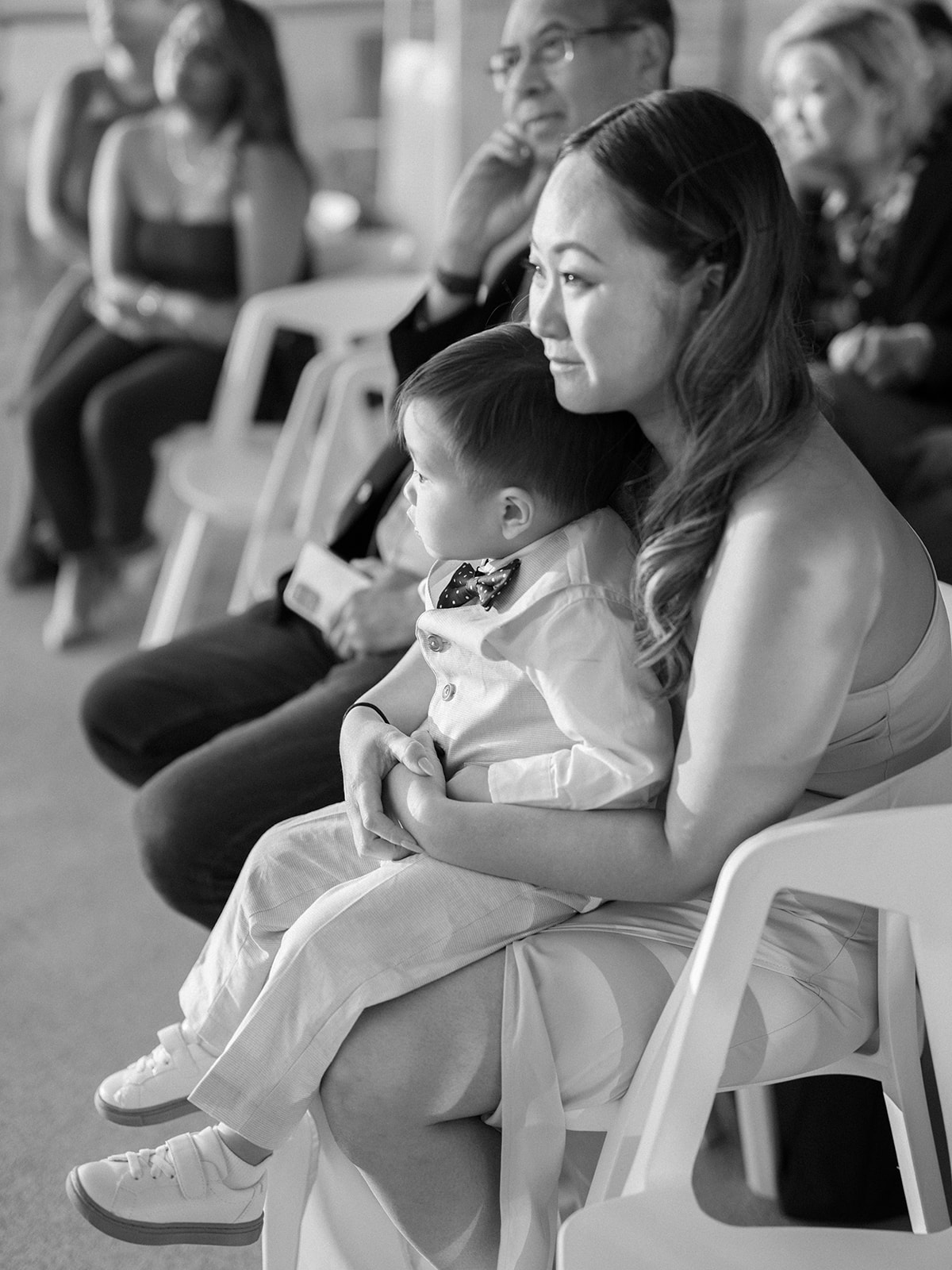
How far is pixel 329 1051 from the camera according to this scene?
43.0 inches

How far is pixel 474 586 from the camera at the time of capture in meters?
1.21

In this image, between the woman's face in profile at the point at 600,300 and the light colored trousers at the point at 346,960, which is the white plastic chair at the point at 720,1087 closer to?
the light colored trousers at the point at 346,960

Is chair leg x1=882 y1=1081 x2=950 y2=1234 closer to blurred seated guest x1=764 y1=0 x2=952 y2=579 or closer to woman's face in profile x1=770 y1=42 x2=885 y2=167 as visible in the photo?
blurred seated guest x1=764 y1=0 x2=952 y2=579

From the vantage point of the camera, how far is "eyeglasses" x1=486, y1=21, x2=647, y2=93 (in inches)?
63.6

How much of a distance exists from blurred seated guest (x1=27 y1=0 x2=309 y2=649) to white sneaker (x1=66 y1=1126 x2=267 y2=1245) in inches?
85.9

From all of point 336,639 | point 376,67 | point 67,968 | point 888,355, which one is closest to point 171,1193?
point 336,639

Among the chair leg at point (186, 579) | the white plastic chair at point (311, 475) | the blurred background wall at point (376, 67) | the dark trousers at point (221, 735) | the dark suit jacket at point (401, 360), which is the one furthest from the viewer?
the blurred background wall at point (376, 67)

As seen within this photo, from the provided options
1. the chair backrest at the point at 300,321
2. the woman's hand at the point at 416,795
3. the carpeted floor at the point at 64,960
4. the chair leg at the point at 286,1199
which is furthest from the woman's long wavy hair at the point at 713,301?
the chair backrest at the point at 300,321

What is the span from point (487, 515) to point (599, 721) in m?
0.20

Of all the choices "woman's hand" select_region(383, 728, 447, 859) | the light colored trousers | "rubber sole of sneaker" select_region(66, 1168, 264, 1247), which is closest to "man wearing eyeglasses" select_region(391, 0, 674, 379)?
"woman's hand" select_region(383, 728, 447, 859)

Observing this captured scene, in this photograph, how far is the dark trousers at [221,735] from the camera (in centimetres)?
155

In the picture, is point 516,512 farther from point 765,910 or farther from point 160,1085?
point 160,1085

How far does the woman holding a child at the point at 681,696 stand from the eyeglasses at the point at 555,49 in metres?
0.57

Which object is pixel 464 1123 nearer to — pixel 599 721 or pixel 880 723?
pixel 599 721
